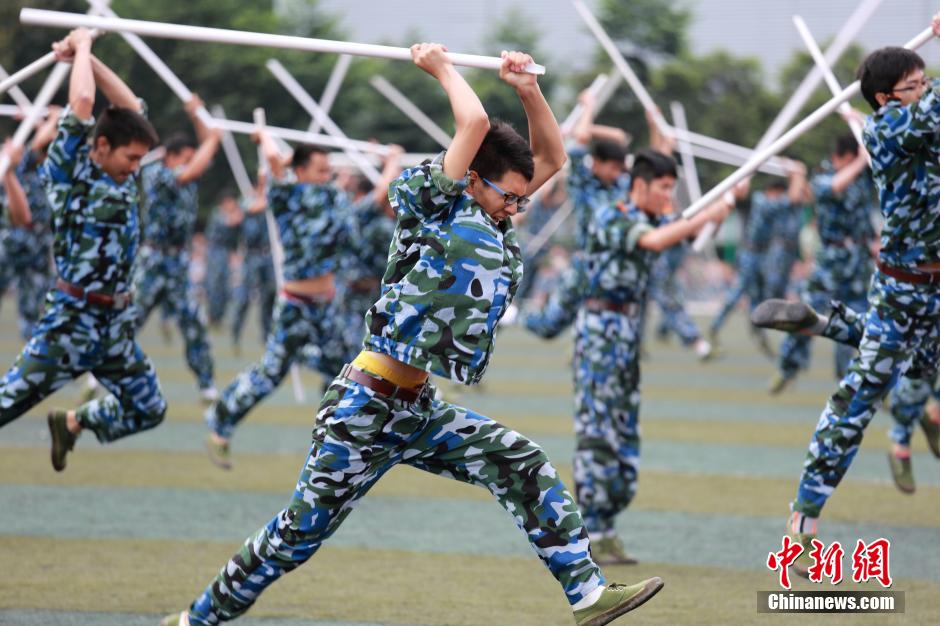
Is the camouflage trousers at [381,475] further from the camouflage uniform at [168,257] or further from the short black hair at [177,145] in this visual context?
the short black hair at [177,145]

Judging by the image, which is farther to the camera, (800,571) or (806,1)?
(806,1)

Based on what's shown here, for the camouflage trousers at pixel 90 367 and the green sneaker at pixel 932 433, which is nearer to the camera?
the camouflage trousers at pixel 90 367

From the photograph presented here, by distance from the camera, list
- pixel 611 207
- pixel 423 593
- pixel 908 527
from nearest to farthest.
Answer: pixel 423 593 < pixel 611 207 < pixel 908 527

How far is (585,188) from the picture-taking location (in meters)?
Answer: 11.8

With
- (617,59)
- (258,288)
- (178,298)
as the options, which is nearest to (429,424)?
(617,59)

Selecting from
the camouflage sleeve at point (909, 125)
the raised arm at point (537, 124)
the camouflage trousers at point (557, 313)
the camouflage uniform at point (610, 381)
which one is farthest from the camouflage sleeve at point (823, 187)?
the raised arm at point (537, 124)

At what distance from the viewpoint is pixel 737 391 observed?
14820 millimetres

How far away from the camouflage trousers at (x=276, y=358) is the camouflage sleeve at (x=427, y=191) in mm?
4655

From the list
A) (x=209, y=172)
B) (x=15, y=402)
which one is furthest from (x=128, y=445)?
(x=209, y=172)

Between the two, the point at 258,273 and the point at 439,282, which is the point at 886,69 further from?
the point at 258,273

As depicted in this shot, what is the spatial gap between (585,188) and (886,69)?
5744 millimetres

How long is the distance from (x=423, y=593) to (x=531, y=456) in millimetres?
1571

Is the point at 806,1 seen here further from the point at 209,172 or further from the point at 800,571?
the point at 800,571

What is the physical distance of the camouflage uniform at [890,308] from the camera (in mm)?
6082
